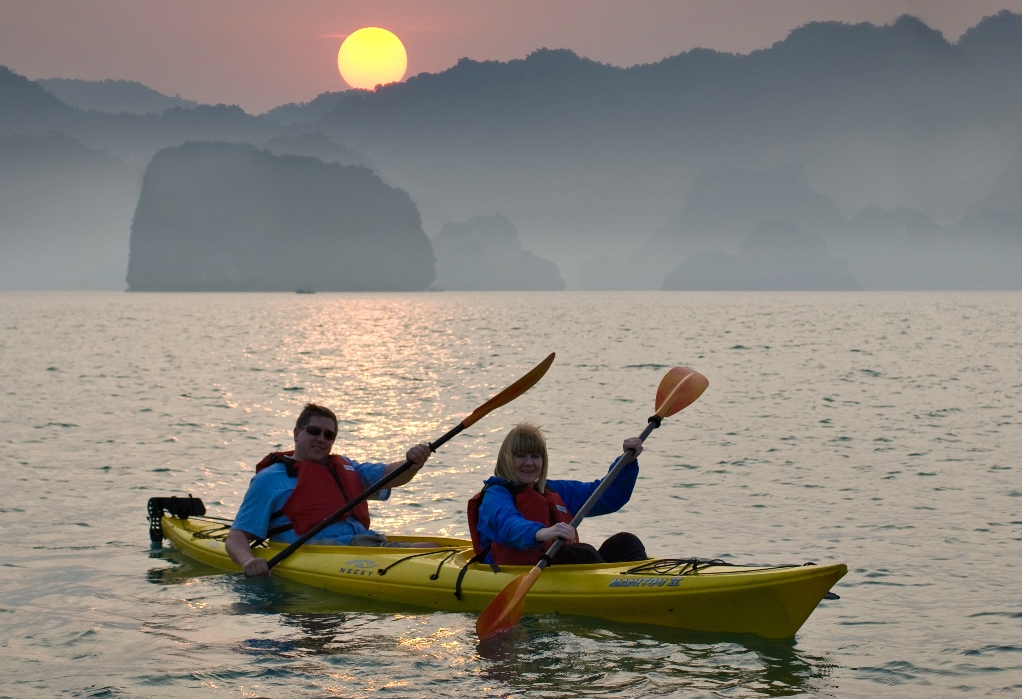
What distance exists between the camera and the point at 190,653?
691 centimetres

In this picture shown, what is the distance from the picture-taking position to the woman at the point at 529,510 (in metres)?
6.91

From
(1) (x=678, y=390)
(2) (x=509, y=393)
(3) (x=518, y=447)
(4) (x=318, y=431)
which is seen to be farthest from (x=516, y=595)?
(2) (x=509, y=393)

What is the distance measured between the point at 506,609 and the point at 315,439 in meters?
2.03

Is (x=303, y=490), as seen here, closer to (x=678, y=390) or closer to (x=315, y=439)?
(x=315, y=439)

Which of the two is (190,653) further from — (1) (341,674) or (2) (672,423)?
(2) (672,423)

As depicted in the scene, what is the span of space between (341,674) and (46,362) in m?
33.2

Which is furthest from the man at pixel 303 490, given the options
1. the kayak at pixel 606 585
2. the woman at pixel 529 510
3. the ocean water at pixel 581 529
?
the woman at pixel 529 510

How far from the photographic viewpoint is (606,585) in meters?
6.94

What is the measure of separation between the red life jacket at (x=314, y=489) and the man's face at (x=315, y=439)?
0.08m

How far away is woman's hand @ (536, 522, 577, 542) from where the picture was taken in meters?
6.72

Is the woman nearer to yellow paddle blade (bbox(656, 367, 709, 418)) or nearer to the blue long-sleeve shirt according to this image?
the blue long-sleeve shirt

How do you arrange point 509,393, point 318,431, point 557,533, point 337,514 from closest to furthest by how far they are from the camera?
point 557,533, point 318,431, point 337,514, point 509,393

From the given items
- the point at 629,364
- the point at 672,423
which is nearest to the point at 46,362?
the point at 629,364

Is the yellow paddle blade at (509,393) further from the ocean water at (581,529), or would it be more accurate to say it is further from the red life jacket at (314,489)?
the ocean water at (581,529)
